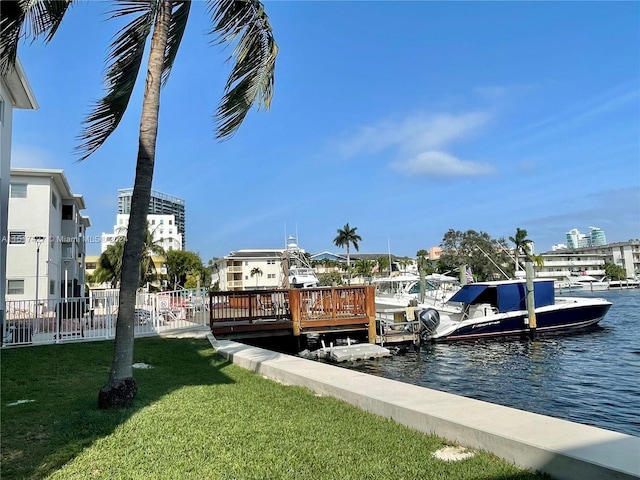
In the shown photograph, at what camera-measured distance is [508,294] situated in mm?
23328

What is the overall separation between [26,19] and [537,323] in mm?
23155

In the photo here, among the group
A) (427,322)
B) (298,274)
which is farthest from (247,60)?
(298,274)

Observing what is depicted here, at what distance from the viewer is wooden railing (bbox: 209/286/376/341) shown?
1728 cm

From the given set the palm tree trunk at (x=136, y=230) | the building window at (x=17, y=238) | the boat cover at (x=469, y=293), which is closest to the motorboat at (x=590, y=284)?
the boat cover at (x=469, y=293)

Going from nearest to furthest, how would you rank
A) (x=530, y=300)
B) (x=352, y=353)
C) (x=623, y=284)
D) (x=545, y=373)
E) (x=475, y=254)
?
(x=545, y=373), (x=352, y=353), (x=530, y=300), (x=475, y=254), (x=623, y=284)

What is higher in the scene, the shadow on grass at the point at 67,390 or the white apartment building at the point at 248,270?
the white apartment building at the point at 248,270

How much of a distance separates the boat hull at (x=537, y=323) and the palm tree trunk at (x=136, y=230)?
17.0 m

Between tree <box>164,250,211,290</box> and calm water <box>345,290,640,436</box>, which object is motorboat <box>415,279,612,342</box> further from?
tree <box>164,250,211,290</box>

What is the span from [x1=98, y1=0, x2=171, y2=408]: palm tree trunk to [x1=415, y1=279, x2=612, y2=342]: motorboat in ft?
53.0

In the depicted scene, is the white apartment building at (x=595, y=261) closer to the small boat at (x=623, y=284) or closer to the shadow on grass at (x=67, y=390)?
the small boat at (x=623, y=284)

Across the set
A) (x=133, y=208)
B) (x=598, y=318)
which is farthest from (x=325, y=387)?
(x=598, y=318)

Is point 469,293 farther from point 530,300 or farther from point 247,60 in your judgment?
point 247,60

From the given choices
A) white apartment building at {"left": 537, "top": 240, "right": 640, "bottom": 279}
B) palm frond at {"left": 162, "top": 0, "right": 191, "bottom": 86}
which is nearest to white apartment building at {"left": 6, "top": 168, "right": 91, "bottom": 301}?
palm frond at {"left": 162, "top": 0, "right": 191, "bottom": 86}

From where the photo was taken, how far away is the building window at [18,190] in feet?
81.0
